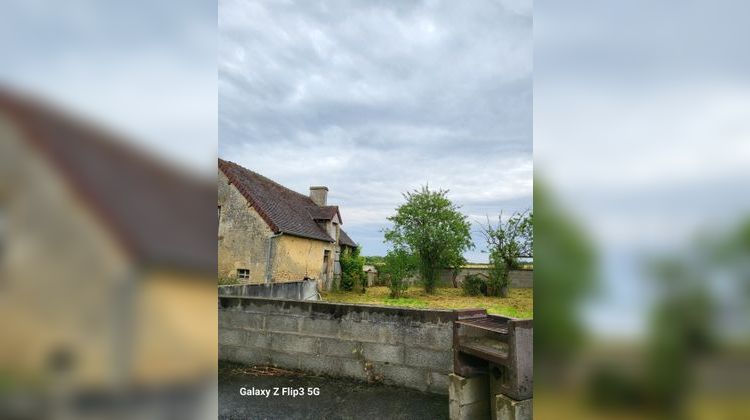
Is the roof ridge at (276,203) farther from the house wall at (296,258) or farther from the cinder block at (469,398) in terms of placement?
the cinder block at (469,398)

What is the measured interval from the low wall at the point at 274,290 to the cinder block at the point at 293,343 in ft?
3.89

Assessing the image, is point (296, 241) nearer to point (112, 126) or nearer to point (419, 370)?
point (419, 370)

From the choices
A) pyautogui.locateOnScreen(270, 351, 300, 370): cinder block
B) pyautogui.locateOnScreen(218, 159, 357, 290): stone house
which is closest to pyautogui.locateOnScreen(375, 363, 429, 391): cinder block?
pyautogui.locateOnScreen(270, 351, 300, 370): cinder block

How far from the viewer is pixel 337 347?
14.6 ft

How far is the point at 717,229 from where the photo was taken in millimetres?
796

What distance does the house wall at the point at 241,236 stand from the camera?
10.1m

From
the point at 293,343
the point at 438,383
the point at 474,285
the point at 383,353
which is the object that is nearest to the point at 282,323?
the point at 293,343

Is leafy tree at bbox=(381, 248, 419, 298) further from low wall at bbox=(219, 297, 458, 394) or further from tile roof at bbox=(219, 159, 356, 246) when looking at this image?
low wall at bbox=(219, 297, 458, 394)

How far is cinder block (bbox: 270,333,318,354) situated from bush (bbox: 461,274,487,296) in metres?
10.1

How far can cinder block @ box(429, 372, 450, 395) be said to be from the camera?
392cm

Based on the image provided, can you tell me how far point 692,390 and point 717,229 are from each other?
336 mm

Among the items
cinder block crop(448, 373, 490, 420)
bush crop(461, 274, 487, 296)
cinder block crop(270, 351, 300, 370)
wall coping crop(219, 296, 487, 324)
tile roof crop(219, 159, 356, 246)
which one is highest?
tile roof crop(219, 159, 356, 246)

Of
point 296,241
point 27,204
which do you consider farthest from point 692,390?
point 296,241

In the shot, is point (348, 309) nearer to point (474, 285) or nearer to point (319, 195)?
point (474, 285)
